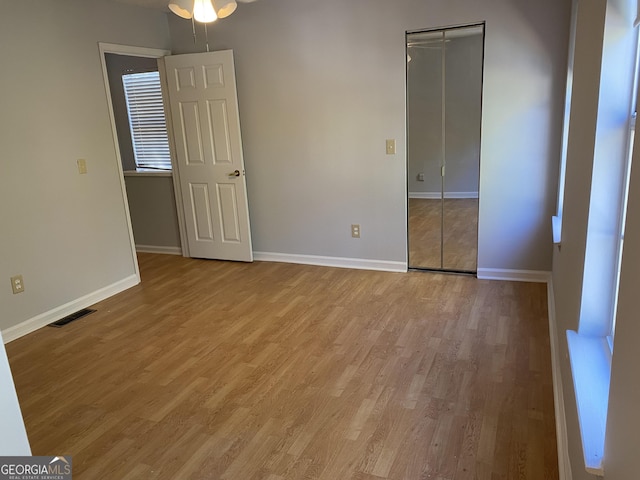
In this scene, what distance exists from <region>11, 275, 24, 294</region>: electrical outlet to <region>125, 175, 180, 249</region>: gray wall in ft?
6.47

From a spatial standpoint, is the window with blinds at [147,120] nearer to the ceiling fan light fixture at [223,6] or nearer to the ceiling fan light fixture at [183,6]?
the ceiling fan light fixture at [183,6]

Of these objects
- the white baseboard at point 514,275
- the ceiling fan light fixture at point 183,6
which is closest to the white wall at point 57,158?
the ceiling fan light fixture at point 183,6

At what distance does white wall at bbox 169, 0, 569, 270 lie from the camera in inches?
143

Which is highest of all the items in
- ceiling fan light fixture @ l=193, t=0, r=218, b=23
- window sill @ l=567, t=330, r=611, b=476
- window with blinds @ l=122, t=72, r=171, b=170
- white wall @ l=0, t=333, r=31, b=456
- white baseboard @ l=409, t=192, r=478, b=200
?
ceiling fan light fixture @ l=193, t=0, r=218, b=23

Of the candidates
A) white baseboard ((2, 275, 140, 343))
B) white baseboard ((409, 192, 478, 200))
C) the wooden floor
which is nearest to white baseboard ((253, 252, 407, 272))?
the wooden floor

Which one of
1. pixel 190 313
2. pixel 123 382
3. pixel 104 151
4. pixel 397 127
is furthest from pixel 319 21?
pixel 123 382

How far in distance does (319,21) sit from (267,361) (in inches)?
115

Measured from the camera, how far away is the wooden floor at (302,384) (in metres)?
2.06

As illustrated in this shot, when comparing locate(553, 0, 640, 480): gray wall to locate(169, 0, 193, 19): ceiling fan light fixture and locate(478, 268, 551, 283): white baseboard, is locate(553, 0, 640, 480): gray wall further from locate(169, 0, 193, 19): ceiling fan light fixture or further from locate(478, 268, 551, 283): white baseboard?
locate(169, 0, 193, 19): ceiling fan light fixture

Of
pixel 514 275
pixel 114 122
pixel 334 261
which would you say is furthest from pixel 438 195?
pixel 114 122

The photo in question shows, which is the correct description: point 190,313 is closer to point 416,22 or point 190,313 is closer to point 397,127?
point 397,127

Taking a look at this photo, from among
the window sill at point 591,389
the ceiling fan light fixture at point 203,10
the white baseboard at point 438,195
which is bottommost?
the window sill at point 591,389

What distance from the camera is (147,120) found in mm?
5465

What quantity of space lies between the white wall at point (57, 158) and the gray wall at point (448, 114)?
256cm
